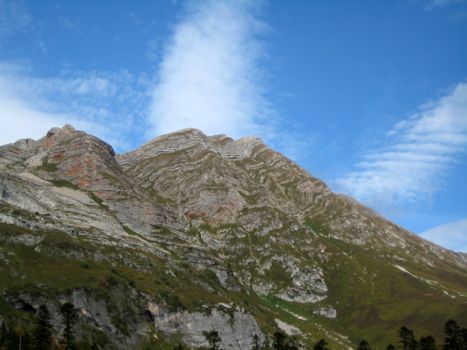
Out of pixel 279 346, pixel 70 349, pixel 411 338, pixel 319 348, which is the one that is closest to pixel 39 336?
pixel 70 349

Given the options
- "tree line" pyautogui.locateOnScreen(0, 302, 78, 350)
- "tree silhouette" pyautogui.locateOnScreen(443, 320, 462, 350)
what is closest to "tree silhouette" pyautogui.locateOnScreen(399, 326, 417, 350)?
"tree silhouette" pyautogui.locateOnScreen(443, 320, 462, 350)

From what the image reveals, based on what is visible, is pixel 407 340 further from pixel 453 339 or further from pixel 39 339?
pixel 39 339

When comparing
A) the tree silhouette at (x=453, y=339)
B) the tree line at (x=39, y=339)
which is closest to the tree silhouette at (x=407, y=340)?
the tree silhouette at (x=453, y=339)

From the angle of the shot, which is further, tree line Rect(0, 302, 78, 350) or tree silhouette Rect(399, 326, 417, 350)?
tree silhouette Rect(399, 326, 417, 350)

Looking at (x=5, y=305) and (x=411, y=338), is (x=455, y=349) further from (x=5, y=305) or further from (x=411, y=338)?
(x=5, y=305)

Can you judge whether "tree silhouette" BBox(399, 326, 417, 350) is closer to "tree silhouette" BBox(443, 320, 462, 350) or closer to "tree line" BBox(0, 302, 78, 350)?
"tree silhouette" BBox(443, 320, 462, 350)

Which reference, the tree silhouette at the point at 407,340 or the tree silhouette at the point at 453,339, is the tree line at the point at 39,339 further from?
the tree silhouette at the point at 453,339

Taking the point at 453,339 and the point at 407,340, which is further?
the point at 407,340

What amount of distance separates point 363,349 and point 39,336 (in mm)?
95750

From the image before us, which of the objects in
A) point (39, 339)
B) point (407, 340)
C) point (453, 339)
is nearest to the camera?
point (39, 339)

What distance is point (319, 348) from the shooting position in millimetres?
184000

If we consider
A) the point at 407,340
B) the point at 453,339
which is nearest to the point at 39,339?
the point at 407,340

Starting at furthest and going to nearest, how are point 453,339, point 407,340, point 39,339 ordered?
point 407,340 < point 453,339 < point 39,339

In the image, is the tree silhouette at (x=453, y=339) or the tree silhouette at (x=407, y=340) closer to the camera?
the tree silhouette at (x=453, y=339)
